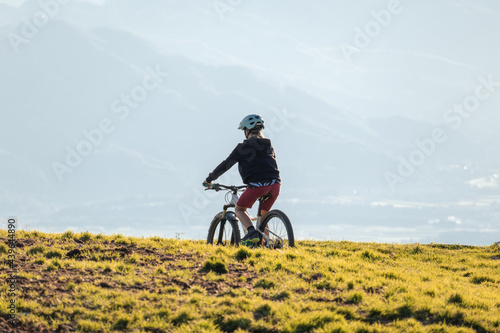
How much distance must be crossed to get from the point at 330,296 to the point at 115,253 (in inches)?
194

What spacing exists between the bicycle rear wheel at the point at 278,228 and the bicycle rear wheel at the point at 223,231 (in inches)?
29.9

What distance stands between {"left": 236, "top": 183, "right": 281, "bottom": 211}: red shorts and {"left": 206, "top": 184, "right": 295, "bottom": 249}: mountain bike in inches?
4.8

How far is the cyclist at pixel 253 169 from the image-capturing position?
40.0 ft

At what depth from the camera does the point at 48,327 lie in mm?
7711

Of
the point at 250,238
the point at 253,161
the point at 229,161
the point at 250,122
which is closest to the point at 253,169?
the point at 253,161

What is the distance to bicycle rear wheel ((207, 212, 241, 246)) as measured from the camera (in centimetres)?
1294

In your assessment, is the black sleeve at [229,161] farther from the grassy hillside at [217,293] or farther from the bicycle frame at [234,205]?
the grassy hillside at [217,293]

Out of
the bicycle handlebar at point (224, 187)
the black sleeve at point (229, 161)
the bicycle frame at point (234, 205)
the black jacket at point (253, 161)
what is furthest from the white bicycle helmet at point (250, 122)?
the bicycle frame at point (234, 205)

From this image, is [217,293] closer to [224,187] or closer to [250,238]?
[250,238]

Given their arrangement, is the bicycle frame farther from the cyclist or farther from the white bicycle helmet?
the white bicycle helmet

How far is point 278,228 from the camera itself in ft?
39.8

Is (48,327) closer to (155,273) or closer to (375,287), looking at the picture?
(155,273)

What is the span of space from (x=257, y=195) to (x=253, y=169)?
626mm

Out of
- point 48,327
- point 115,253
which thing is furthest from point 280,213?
point 48,327
